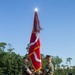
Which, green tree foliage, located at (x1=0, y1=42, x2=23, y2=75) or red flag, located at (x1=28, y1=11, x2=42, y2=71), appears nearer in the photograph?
red flag, located at (x1=28, y1=11, x2=42, y2=71)

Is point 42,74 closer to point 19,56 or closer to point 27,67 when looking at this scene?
point 27,67

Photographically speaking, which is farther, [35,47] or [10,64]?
[10,64]

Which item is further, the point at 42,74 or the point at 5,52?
the point at 5,52

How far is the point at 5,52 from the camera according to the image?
103 metres

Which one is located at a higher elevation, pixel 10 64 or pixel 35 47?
pixel 10 64

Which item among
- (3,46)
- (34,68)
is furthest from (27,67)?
(3,46)

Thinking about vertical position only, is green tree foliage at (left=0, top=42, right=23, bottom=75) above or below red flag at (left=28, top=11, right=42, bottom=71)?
above

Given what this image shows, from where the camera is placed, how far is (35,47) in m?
13.6

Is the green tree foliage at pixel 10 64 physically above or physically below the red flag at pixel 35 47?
above

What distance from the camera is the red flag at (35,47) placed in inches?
530

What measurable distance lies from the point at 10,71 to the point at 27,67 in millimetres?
80787

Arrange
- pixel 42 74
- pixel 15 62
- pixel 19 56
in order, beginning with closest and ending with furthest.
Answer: pixel 42 74
pixel 15 62
pixel 19 56

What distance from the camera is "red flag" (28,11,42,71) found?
13.5 meters

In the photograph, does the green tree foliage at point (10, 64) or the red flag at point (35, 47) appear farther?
the green tree foliage at point (10, 64)
